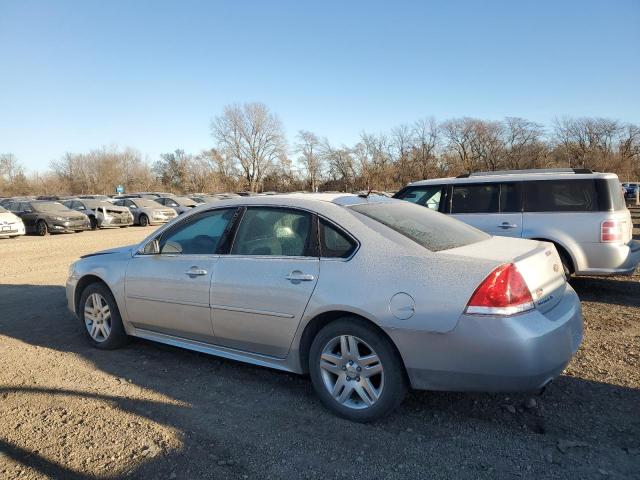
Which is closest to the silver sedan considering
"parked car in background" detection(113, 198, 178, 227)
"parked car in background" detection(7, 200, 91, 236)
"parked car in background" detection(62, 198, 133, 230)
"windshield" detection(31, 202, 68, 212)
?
"parked car in background" detection(7, 200, 91, 236)

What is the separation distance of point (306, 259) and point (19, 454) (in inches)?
85.5

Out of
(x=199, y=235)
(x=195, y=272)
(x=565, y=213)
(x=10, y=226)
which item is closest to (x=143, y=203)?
(x=10, y=226)

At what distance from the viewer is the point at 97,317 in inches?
188

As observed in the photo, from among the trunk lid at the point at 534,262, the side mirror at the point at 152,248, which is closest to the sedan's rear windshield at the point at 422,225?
the trunk lid at the point at 534,262

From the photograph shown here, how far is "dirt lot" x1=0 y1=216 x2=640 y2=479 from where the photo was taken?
106 inches

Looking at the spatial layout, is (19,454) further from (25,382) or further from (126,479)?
(25,382)

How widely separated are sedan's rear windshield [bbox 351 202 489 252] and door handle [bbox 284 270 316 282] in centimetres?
65

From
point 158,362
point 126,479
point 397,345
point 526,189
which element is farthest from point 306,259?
point 526,189

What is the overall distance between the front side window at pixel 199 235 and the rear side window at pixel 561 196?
442 centimetres

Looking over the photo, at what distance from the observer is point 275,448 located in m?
2.91

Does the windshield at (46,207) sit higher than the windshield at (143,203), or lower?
higher

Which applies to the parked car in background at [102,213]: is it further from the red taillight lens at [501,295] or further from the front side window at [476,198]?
the red taillight lens at [501,295]

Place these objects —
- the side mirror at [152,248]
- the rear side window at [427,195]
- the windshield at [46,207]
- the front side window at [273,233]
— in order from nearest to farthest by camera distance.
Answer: the front side window at [273,233] < the side mirror at [152,248] < the rear side window at [427,195] < the windshield at [46,207]

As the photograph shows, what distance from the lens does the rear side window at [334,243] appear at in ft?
10.8
